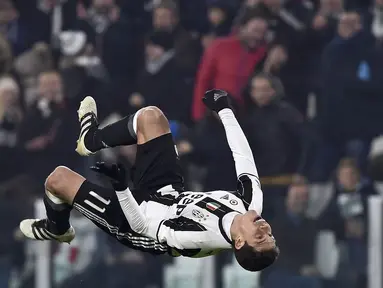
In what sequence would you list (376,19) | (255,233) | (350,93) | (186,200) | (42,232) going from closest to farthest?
1. (255,233)
2. (186,200)
3. (42,232)
4. (350,93)
5. (376,19)

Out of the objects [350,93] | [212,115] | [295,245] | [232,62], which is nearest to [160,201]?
[295,245]

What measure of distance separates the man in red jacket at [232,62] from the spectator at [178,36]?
247mm

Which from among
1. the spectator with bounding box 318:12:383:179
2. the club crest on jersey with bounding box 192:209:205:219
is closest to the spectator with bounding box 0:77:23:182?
the spectator with bounding box 318:12:383:179

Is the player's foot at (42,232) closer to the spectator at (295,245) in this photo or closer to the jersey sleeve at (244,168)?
the jersey sleeve at (244,168)

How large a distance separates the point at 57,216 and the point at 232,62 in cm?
364

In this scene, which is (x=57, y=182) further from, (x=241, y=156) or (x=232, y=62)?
(x=232, y=62)

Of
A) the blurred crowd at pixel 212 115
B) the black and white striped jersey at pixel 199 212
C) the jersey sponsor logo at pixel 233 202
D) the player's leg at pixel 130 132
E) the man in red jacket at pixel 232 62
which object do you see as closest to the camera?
the black and white striped jersey at pixel 199 212

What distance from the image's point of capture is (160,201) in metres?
8.20

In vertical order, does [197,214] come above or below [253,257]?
above

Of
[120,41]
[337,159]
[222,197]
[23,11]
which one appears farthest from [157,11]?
[222,197]

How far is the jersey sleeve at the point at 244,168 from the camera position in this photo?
798 cm

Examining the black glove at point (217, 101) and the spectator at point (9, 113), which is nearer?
the black glove at point (217, 101)

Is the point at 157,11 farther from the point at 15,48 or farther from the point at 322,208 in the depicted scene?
the point at 322,208

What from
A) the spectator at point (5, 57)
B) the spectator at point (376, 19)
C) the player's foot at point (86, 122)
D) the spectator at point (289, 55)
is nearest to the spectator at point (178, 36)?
the spectator at point (289, 55)
